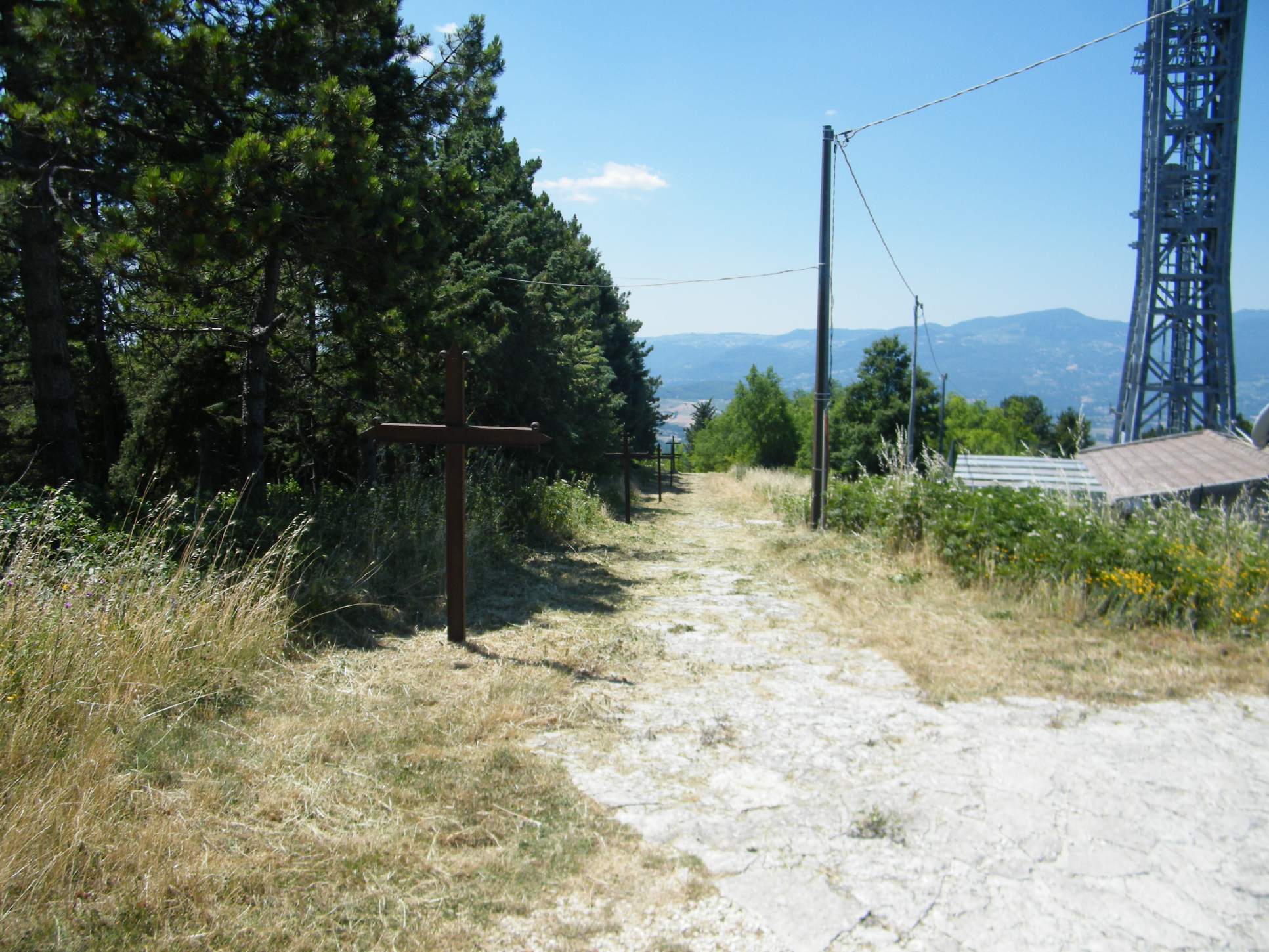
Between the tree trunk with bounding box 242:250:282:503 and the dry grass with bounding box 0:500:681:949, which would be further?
the tree trunk with bounding box 242:250:282:503

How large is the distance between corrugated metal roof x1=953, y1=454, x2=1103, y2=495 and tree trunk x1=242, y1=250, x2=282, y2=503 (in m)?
8.15

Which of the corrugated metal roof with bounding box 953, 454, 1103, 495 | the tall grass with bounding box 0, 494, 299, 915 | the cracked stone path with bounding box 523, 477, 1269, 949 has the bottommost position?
the cracked stone path with bounding box 523, 477, 1269, 949

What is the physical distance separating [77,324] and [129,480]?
406 centimetres

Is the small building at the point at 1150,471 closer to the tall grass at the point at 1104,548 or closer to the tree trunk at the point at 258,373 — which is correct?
the tall grass at the point at 1104,548

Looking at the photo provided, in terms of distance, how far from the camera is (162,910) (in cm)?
259

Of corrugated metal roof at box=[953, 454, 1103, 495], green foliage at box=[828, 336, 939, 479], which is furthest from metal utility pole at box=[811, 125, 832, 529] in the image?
green foliage at box=[828, 336, 939, 479]

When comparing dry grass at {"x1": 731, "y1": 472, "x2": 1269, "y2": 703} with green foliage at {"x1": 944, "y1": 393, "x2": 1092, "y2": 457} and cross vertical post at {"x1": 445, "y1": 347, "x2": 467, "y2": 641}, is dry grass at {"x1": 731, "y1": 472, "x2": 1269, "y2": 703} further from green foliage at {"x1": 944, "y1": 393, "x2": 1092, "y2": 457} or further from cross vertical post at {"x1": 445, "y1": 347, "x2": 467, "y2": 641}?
green foliage at {"x1": 944, "y1": 393, "x2": 1092, "y2": 457}

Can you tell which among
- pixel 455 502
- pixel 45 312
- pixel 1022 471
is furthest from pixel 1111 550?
pixel 45 312

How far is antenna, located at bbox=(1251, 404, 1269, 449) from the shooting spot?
14.7 ft

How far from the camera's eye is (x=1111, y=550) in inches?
270

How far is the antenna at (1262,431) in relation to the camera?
4477mm

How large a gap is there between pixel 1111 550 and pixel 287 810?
20.7ft

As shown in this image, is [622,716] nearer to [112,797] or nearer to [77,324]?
[112,797]

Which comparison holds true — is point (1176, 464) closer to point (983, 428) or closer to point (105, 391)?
point (105, 391)
